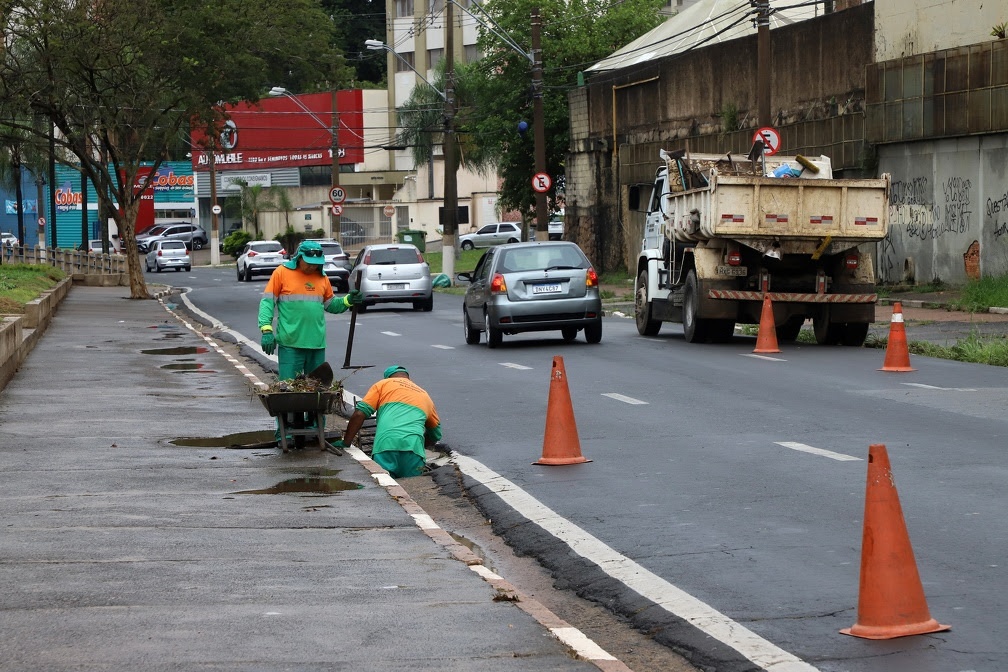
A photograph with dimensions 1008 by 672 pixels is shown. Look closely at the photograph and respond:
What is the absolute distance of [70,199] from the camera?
10412 cm

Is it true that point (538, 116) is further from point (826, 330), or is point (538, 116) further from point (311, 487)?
point (311, 487)

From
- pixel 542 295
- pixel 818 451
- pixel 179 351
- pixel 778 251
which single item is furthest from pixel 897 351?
pixel 179 351

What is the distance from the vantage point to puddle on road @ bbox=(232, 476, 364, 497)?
1047 cm

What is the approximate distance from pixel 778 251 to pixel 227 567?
14.8 m

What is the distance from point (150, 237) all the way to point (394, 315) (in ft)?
204

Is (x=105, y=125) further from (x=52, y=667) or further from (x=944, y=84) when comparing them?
(x=52, y=667)

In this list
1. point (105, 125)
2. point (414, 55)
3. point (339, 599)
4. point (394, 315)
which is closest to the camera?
point (339, 599)

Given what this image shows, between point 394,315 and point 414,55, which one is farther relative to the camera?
point 414,55

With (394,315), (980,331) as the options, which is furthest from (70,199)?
(980,331)

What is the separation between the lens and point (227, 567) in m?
7.73

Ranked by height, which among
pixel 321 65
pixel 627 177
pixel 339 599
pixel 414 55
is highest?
pixel 414 55

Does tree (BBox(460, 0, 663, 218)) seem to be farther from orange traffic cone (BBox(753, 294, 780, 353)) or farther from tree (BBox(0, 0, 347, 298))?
orange traffic cone (BBox(753, 294, 780, 353))

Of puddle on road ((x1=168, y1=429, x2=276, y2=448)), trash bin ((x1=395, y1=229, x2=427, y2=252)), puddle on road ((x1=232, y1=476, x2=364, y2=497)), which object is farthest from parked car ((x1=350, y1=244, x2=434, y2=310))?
trash bin ((x1=395, y1=229, x2=427, y2=252))

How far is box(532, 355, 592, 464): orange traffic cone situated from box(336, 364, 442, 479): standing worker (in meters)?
1.01
